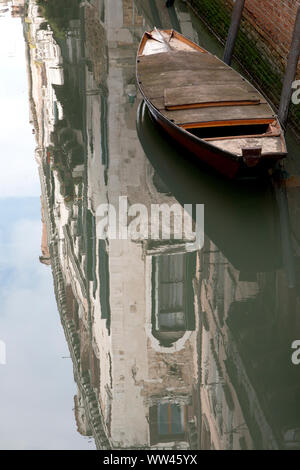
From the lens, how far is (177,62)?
9.71 m

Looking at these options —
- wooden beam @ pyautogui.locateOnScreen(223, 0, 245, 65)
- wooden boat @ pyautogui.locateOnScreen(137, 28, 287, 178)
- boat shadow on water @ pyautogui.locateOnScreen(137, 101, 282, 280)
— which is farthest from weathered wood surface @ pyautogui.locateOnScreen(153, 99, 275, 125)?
wooden beam @ pyautogui.locateOnScreen(223, 0, 245, 65)

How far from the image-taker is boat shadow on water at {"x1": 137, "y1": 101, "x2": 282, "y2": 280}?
7188 millimetres

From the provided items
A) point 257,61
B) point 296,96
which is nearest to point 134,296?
point 296,96

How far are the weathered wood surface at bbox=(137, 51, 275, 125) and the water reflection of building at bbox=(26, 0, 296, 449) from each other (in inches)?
25.7

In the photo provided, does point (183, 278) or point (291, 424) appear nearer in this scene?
point (291, 424)

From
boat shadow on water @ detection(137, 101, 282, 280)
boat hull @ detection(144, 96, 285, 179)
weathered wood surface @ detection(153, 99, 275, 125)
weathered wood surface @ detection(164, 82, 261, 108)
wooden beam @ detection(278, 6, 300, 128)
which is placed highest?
wooden beam @ detection(278, 6, 300, 128)

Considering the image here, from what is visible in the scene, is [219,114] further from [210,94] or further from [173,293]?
[173,293]

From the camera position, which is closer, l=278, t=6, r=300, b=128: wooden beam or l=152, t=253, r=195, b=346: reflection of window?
l=152, t=253, r=195, b=346: reflection of window

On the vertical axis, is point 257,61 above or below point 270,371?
above

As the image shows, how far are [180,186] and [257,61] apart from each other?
2.93 meters

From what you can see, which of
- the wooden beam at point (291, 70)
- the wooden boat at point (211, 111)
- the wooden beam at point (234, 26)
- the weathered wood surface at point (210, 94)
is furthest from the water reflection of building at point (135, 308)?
the wooden beam at point (291, 70)

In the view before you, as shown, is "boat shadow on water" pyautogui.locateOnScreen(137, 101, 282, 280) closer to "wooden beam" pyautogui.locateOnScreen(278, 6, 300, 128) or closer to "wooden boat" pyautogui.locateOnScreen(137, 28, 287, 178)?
"wooden boat" pyautogui.locateOnScreen(137, 28, 287, 178)
